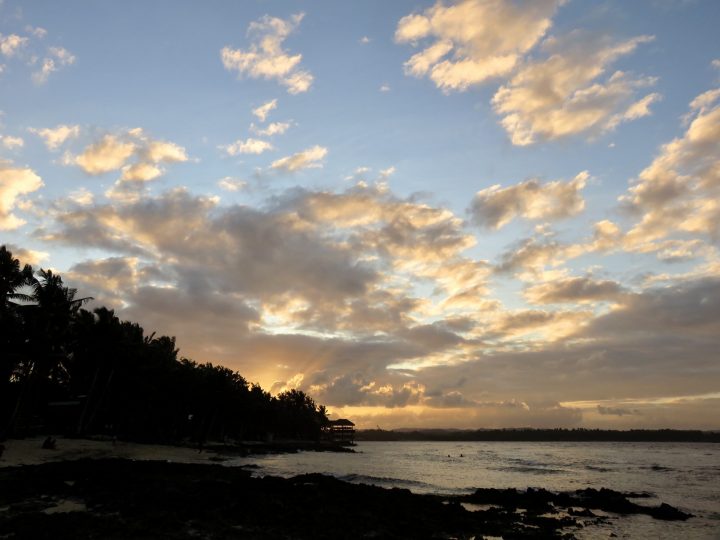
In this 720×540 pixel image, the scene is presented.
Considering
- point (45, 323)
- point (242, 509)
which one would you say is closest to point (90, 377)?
point (45, 323)

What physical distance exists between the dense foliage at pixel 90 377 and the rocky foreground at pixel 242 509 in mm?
17403

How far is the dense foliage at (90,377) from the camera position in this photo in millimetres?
45656

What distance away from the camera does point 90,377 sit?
64938mm

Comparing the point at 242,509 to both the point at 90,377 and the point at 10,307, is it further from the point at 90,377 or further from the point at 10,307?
the point at 90,377

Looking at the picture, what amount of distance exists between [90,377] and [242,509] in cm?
5080

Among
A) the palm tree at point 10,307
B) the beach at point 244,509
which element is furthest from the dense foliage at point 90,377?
the beach at point 244,509

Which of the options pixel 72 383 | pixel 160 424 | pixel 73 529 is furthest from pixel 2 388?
pixel 73 529

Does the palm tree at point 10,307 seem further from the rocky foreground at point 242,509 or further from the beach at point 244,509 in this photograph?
the rocky foreground at point 242,509

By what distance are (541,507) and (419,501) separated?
889 cm

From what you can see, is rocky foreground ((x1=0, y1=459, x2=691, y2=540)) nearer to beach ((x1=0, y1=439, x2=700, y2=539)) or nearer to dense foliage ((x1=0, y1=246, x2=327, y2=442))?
beach ((x1=0, y1=439, x2=700, y2=539))

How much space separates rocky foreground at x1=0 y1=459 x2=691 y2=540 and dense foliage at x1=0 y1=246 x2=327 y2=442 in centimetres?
1740

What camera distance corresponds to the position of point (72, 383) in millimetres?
69000

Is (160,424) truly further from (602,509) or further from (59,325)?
(602,509)

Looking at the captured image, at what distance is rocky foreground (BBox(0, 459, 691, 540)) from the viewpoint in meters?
19.4
